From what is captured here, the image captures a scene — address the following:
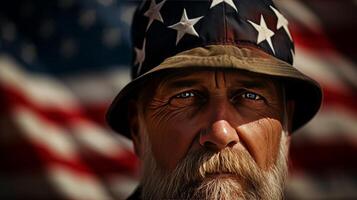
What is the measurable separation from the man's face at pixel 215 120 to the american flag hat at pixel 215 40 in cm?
5

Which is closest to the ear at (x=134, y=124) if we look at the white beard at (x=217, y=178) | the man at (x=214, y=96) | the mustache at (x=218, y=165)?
the man at (x=214, y=96)

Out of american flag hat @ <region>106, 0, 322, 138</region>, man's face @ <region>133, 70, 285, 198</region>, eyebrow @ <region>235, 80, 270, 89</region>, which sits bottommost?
man's face @ <region>133, 70, 285, 198</region>

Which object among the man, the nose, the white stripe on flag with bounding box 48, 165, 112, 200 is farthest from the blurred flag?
the nose

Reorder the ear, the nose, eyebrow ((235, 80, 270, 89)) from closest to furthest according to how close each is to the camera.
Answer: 1. the nose
2. eyebrow ((235, 80, 270, 89))
3. the ear

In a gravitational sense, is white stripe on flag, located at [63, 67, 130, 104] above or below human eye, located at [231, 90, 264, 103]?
below

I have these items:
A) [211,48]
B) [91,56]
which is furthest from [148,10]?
[91,56]

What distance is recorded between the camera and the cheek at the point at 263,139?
1.82 metres

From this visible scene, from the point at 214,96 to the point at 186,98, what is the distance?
→ 0.08 metres

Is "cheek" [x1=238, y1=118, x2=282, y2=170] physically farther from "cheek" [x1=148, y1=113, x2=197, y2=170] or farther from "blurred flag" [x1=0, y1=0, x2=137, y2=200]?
"blurred flag" [x1=0, y1=0, x2=137, y2=200]

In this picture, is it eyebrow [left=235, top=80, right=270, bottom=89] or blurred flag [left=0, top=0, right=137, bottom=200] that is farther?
blurred flag [left=0, top=0, right=137, bottom=200]

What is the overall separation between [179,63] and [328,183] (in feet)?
4.58

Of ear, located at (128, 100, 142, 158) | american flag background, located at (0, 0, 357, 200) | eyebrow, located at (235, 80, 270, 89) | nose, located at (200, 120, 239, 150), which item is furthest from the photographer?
american flag background, located at (0, 0, 357, 200)

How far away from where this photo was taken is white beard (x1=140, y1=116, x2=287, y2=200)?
178 cm

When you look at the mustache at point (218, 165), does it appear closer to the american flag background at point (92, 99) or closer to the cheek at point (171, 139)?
the cheek at point (171, 139)
